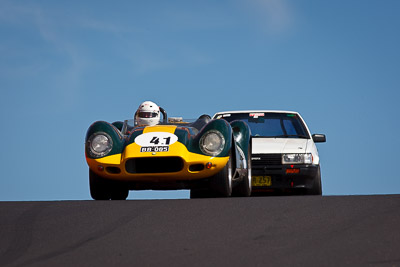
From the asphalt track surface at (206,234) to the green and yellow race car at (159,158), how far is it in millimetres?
1892

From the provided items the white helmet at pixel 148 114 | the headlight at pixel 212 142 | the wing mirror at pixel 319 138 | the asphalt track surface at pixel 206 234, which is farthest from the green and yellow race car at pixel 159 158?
the wing mirror at pixel 319 138

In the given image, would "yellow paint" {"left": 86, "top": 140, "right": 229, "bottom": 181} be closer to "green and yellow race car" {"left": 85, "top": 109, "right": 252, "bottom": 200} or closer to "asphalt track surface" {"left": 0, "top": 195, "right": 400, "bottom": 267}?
"green and yellow race car" {"left": 85, "top": 109, "right": 252, "bottom": 200}

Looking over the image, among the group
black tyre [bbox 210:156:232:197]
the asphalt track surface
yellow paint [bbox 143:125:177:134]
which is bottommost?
the asphalt track surface

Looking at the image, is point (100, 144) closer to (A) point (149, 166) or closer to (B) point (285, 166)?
(A) point (149, 166)

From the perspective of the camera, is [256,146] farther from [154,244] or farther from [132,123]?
[154,244]

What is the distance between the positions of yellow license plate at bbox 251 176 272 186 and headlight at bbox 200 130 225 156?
318cm

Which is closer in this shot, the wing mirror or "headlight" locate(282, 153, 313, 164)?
"headlight" locate(282, 153, 313, 164)

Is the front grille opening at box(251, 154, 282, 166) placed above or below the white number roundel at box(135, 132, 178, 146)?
above

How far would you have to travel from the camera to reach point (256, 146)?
42.2 ft

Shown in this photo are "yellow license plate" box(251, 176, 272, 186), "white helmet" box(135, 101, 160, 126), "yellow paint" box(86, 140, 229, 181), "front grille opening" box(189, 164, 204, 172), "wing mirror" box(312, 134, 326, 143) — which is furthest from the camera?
"wing mirror" box(312, 134, 326, 143)

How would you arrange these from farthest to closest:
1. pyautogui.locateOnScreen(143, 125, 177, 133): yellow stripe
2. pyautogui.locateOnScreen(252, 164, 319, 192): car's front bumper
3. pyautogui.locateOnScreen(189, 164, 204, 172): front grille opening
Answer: pyautogui.locateOnScreen(252, 164, 319, 192): car's front bumper
pyautogui.locateOnScreen(143, 125, 177, 133): yellow stripe
pyautogui.locateOnScreen(189, 164, 204, 172): front grille opening

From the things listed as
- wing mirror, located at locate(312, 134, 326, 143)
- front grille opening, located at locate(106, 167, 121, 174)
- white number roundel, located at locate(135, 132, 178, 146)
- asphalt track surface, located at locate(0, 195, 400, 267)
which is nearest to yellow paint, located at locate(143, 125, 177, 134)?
white number roundel, located at locate(135, 132, 178, 146)

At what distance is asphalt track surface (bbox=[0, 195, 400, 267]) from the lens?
4680 millimetres

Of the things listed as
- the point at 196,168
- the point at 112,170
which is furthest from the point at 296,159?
the point at 112,170
